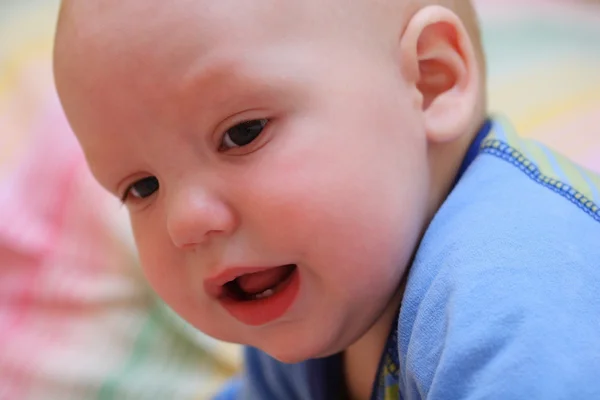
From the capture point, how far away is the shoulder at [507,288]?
1.61 feet

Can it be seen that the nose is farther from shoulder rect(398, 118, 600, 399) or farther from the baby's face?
shoulder rect(398, 118, 600, 399)

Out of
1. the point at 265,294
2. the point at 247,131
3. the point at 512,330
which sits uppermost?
the point at 247,131

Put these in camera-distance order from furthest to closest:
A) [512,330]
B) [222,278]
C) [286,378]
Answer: [286,378] → [222,278] → [512,330]

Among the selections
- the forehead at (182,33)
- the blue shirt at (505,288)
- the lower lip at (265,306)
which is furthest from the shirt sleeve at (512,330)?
the forehead at (182,33)

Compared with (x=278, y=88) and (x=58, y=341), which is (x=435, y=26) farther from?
(x=58, y=341)

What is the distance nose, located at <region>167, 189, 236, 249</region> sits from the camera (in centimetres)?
58

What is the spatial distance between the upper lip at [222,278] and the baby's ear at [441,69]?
0.64 feet

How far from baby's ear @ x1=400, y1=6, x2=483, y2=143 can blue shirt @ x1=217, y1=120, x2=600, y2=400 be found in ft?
0.15

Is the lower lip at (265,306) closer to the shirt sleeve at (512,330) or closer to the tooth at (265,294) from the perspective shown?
the tooth at (265,294)

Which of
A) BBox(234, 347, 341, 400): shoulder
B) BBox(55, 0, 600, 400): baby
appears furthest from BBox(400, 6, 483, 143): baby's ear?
BBox(234, 347, 341, 400): shoulder

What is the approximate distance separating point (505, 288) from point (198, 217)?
229 mm

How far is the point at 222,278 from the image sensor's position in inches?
24.3

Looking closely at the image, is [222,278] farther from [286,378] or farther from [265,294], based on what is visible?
[286,378]

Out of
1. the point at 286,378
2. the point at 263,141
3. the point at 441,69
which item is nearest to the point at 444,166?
the point at 441,69
